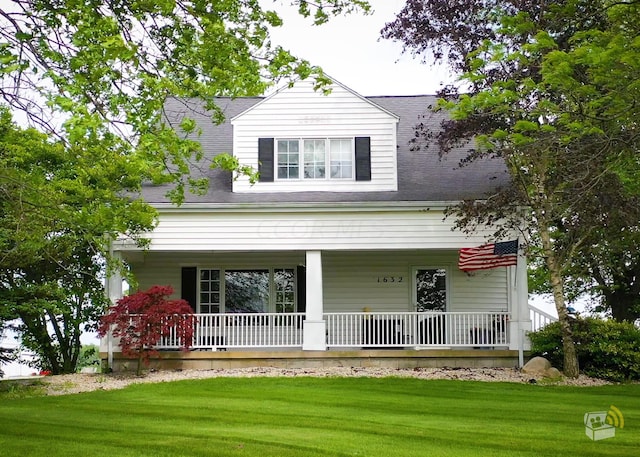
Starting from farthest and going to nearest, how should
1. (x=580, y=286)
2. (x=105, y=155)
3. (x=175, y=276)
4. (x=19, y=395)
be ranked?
(x=580, y=286) → (x=175, y=276) → (x=19, y=395) → (x=105, y=155)

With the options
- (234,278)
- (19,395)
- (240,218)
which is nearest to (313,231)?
(240,218)

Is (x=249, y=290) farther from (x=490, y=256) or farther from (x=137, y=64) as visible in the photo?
(x=137, y=64)

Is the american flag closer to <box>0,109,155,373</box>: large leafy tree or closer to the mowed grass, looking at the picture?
the mowed grass

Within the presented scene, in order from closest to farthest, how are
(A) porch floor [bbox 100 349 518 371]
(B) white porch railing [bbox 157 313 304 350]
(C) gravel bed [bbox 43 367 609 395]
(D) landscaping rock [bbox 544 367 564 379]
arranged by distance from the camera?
(C) gravel bed [bbox 43 367 609 395], (D) landscaping rock [bbox 544 367 564 379], (A) porch floor [bbox 100 349 518 371], (B) white porch railing [bbox 157 313 304 350]

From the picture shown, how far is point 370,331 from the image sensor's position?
20469 millimetres

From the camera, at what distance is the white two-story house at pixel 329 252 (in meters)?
20.1

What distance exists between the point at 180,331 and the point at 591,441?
10.8 metres

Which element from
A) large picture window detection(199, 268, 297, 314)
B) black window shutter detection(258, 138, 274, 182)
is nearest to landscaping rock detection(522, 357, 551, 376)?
large picture window detection(199, 268, 297, 314)

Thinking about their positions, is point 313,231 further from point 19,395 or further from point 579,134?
point 579,134

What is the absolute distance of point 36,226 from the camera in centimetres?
1174

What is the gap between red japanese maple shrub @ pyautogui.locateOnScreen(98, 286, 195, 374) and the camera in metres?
18.4

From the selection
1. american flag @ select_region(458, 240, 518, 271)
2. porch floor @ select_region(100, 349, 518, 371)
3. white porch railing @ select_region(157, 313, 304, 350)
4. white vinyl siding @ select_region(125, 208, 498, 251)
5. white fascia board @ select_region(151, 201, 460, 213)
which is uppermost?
white fascia board @ select_region(151, 201, 460, 213)

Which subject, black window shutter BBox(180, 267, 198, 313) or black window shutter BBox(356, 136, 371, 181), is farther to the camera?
black window shutter BBox(180, 267, 198, 313)

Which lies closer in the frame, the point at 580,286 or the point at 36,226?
the point at 36,226
